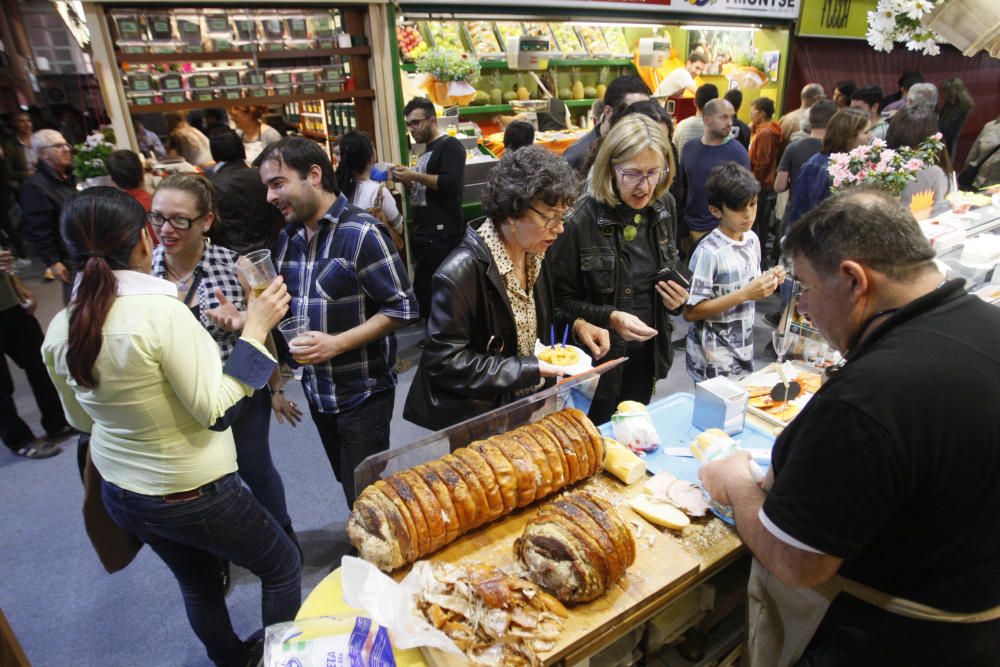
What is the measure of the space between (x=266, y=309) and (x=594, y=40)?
6.04 meters

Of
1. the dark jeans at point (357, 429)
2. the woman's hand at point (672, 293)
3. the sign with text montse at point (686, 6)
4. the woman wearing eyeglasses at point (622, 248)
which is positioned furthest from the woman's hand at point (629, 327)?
the sign with text montse at point (686, 6)

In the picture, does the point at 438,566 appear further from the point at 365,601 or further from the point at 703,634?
the point at 703,634

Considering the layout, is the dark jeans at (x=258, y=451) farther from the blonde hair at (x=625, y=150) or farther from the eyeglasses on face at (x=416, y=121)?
the eyeglasses on face at (x=416, y=121)

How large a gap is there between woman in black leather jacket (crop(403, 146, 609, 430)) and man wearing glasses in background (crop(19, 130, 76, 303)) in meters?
2.90

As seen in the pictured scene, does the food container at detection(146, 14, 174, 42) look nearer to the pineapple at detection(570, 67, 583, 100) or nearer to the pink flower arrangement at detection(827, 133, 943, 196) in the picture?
the pineapple at detection(570, 67, 583, 100)

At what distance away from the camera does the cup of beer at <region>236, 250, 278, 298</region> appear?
5.97ft

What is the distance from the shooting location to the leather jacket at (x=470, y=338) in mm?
1867

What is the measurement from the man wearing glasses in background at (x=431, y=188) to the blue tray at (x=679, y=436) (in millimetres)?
2849

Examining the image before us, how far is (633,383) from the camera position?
2.74 m

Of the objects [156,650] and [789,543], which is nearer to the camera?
[789,543]

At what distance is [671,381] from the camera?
14.4ft

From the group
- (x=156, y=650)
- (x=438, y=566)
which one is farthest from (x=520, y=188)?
(x=156, y=650)

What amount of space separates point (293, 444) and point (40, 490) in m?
1.43

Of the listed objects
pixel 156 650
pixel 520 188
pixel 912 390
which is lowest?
pixel 156 650
